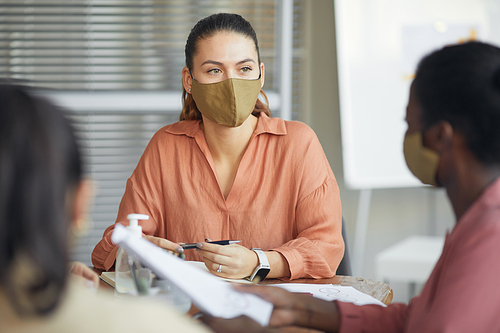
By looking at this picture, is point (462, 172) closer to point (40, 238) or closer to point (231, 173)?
point (40, 238)

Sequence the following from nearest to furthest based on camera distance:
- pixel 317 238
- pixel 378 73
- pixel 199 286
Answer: pixel 199 286
pixel 317 238
pixel 378 73

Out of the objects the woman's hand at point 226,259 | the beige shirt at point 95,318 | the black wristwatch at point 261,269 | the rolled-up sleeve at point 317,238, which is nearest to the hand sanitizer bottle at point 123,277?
the woman's hand at point 226,259

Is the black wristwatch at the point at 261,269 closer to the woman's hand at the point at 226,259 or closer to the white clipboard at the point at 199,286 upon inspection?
the woman's hand at the point at 226,259

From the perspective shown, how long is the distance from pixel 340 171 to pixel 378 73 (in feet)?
2.50

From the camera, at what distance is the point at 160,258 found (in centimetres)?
70

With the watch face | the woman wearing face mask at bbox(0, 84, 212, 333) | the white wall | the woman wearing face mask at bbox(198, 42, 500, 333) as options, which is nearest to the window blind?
the white wall

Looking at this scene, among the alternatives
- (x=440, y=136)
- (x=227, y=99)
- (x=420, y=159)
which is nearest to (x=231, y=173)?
(x=227, y=99)

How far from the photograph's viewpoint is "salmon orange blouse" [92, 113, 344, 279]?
A: 5.02ft

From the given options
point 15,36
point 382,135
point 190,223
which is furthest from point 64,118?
point 15,36

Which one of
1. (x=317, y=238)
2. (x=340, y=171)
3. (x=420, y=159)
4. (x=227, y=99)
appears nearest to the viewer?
(x=420, y=159)

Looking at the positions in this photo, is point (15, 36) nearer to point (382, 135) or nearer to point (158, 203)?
point (158, 203)

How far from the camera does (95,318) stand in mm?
488

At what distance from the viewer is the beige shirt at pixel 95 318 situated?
1.57ft

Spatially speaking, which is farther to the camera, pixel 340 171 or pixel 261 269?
pixel 340 171
